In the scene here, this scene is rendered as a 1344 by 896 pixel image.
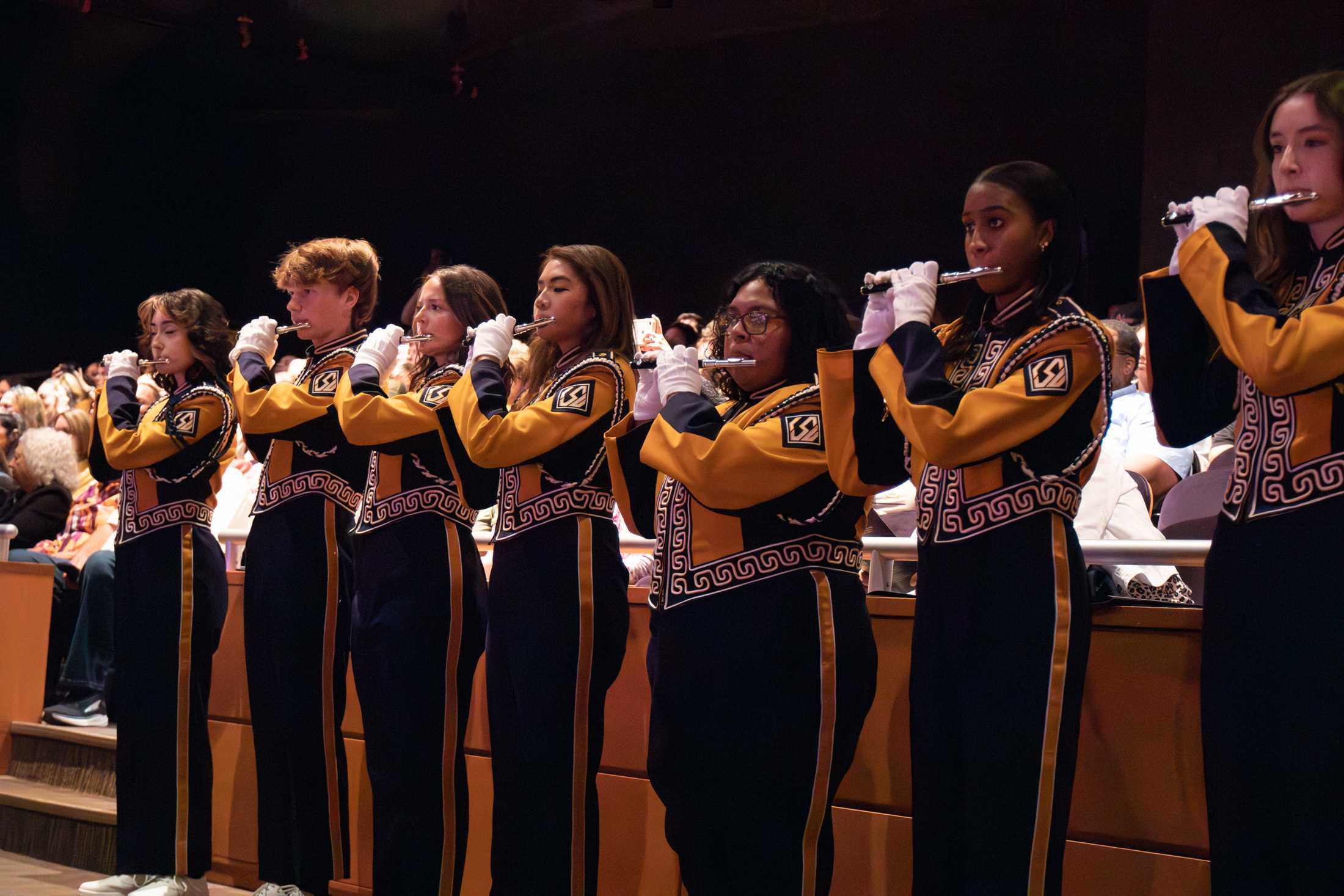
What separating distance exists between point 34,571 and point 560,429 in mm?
2875

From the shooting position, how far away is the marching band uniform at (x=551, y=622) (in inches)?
103

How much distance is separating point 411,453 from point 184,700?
99 cm

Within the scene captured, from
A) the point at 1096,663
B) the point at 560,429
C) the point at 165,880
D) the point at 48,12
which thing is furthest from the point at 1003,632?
the point at 48,12

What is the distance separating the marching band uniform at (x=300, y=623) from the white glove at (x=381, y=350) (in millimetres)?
196

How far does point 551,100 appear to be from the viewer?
7555 mm

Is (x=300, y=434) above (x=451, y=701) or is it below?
above

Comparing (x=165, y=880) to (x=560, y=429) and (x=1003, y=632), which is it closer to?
(x=560, y=429)

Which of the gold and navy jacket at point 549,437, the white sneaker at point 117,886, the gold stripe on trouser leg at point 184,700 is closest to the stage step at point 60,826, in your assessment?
the white sneaker at point 117,886

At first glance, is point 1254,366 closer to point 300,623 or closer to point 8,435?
point 300,623

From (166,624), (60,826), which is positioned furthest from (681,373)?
(60,826)

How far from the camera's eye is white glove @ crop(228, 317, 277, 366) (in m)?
3.35

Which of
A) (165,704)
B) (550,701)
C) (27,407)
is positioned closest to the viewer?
(550,701)

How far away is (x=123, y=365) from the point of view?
3.64 m

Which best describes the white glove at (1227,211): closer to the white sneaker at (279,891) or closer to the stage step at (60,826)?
the white sneaker at (279,891)
